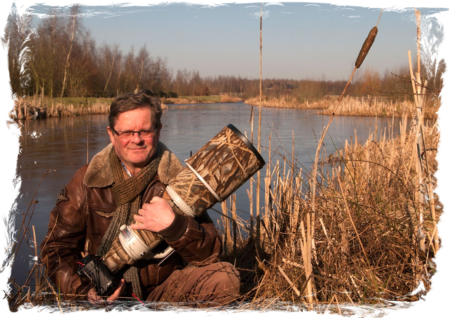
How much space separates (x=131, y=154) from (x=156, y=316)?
3.10 feet

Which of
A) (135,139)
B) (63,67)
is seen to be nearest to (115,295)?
(135,139)

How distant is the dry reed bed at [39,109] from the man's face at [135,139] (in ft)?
44.0

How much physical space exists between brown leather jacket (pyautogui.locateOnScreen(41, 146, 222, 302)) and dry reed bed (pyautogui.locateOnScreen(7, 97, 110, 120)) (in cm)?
1335

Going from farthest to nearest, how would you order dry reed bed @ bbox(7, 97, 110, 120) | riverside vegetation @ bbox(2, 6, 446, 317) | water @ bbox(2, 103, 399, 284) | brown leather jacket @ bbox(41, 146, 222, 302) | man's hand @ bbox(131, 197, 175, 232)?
dry reed bed @ bbox(7, 97, 110, 120) < water @ bbox(2, 103, 399, 284) < brown leather jacket @ bbox(41, 146, 222, 302) < riverside vegetation @ bbox(2, 6, 446, 317) < man's hand @ bbox(131, 197, 175, 232)

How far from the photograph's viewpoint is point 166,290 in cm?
240

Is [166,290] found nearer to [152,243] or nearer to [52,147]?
[152,243]

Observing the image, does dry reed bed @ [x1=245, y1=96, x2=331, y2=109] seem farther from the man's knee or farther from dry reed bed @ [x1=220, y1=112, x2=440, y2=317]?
the man's knee

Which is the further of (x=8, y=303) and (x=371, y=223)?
(x=371, y=223)

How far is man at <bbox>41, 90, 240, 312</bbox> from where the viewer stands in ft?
7.30

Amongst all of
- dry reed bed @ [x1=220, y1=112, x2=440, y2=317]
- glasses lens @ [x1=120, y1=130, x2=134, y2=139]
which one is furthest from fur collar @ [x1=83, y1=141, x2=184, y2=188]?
dry reed bed @ [x1=220, y1=112, x2=440, y2=317]

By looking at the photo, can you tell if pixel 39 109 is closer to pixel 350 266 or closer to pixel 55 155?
pixel 55 155

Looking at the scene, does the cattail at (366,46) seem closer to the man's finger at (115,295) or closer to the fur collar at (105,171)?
the fur collar at (105,171)

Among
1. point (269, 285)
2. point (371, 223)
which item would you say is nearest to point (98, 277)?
point (269, 285)

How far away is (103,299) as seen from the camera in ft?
6.90
